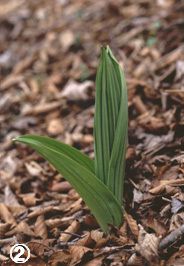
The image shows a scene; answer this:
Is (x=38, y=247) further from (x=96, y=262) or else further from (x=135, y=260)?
(x=135, y=260)

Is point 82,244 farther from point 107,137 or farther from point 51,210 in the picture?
point 107,137

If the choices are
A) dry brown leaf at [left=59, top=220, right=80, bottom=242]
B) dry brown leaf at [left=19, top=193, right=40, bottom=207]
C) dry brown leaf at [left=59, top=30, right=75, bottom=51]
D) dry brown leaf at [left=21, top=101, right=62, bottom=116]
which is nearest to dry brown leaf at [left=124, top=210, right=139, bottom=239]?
dry brown leaf at [left=59, top=220, right=80, bottom=242]

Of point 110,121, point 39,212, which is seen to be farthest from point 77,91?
point 110,121

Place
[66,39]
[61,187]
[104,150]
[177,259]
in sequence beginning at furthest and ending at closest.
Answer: [66,39] < [61,187] < [104,150] < [177,259]

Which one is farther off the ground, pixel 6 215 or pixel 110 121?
pixel 110 121

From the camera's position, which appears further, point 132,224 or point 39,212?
point 39,212

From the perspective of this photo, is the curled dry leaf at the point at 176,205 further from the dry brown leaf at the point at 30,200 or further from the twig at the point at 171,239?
the dry brown leaf at the point at 30,200

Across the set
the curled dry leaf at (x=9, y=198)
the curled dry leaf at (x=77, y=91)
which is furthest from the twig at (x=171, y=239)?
the curled dry leaf at (x=77, y=91)

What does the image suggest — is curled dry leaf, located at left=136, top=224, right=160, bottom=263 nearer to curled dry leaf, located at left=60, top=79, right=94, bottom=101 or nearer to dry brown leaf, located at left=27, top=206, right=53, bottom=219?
dry brown leaf, located at left=27, top=206, right=53, bottom=219
